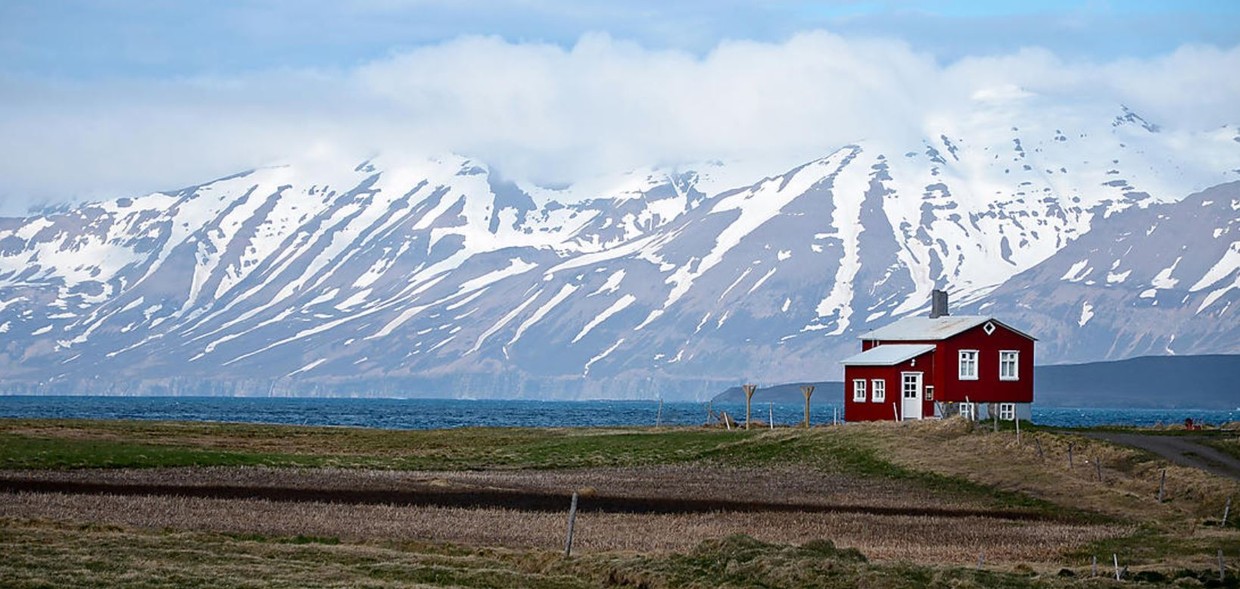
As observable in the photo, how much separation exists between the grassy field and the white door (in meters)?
12.9

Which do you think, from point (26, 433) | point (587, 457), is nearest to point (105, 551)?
point (587, 457)

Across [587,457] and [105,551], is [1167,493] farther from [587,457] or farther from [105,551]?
[105,551]

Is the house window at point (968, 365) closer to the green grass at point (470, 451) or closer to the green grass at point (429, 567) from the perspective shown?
the green grass at point (470, 451)

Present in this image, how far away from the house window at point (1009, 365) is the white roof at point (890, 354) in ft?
12.5

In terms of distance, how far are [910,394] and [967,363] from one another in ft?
11.0

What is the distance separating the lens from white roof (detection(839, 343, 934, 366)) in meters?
92.4

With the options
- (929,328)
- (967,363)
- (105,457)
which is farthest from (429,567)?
(929,328)

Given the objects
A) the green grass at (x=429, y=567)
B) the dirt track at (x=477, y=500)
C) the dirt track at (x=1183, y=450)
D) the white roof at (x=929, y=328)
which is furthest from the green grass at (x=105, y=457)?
the white roof at (x=929, y=328)

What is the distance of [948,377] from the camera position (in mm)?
91875

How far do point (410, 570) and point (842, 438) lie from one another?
42326 millimetres

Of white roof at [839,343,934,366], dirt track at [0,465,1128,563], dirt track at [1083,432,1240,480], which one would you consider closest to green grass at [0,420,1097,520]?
dirt track at [0,465,1128,563]

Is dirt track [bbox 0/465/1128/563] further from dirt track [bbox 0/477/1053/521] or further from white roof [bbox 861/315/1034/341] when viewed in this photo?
white roof [bbox 861/315/1034/341]

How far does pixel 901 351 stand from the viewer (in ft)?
311

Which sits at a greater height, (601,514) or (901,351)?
(901,351)
